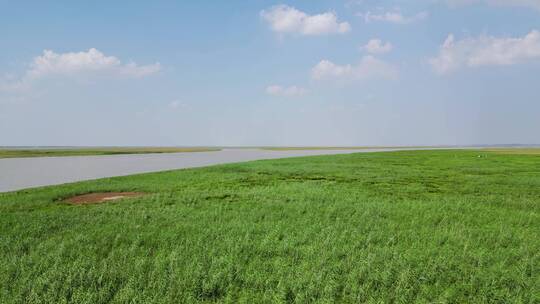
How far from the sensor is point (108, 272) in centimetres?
806

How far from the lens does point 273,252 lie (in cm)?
962

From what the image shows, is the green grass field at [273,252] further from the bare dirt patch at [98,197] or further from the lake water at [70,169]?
the lake water at [70,169]

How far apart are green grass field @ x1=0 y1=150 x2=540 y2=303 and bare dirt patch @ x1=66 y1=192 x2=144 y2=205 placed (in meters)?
1.97

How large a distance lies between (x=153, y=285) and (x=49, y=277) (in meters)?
2.52

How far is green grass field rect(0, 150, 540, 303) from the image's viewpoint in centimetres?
724

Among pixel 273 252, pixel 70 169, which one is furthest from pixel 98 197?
pixel 70 169

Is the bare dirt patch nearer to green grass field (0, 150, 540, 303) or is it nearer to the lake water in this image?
green grass field (0, 150, 540, 303)

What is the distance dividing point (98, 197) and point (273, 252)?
15.4 metres

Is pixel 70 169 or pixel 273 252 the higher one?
pixel 70 169

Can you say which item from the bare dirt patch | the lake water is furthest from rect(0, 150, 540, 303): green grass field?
the lake water

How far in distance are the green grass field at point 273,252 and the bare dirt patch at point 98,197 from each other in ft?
6.47

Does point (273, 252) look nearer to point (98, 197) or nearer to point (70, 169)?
point (98, 197)

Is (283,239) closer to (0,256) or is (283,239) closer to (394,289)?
(394,289)

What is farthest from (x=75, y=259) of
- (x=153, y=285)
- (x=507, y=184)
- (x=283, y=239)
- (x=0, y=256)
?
(x=507, y=184)
